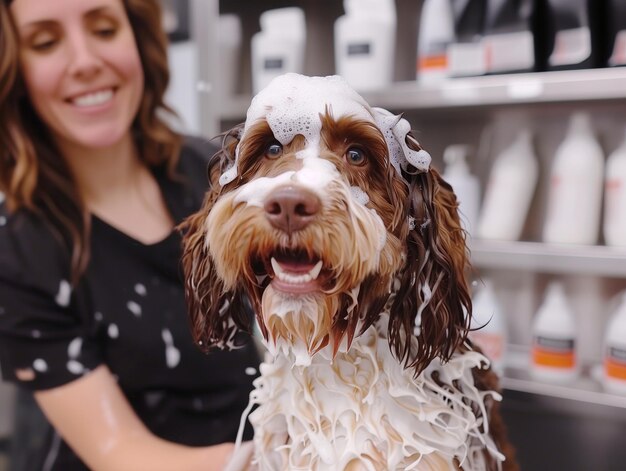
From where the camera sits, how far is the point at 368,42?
4.84ft

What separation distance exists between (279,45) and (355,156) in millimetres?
1079

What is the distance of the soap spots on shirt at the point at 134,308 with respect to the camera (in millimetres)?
1077

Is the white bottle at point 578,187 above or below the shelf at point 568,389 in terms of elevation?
above

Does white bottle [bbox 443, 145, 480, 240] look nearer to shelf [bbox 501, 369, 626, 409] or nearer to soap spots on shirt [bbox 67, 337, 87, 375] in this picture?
shelf [bbox 501, 369, 626, 409]

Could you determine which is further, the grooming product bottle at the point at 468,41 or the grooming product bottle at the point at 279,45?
the grooming product bottle at the point at 279,45

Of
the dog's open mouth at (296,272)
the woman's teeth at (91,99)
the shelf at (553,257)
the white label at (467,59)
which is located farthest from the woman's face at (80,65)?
the shelf at (553,257)

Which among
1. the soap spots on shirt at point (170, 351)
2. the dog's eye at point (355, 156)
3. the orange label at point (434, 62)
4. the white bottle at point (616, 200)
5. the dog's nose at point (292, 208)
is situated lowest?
the soap spots on shirt at point (170, 351)

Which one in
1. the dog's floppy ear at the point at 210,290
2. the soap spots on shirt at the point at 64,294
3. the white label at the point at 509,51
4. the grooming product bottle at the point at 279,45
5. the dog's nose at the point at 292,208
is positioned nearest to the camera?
the dog's nose at the point at 292,208

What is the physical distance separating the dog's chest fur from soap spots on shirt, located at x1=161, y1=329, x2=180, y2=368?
17.4 inches

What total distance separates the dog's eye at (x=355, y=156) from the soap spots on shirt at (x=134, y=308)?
0.64 m

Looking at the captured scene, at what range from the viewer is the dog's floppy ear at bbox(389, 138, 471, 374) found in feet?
2.01

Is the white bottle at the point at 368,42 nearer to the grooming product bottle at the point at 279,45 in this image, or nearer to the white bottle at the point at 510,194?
the grooming product bottle at the point at 279,45

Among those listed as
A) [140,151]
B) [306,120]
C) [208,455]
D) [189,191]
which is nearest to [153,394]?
[208,455]

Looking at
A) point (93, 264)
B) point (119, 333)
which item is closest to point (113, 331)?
point (119, 333)
